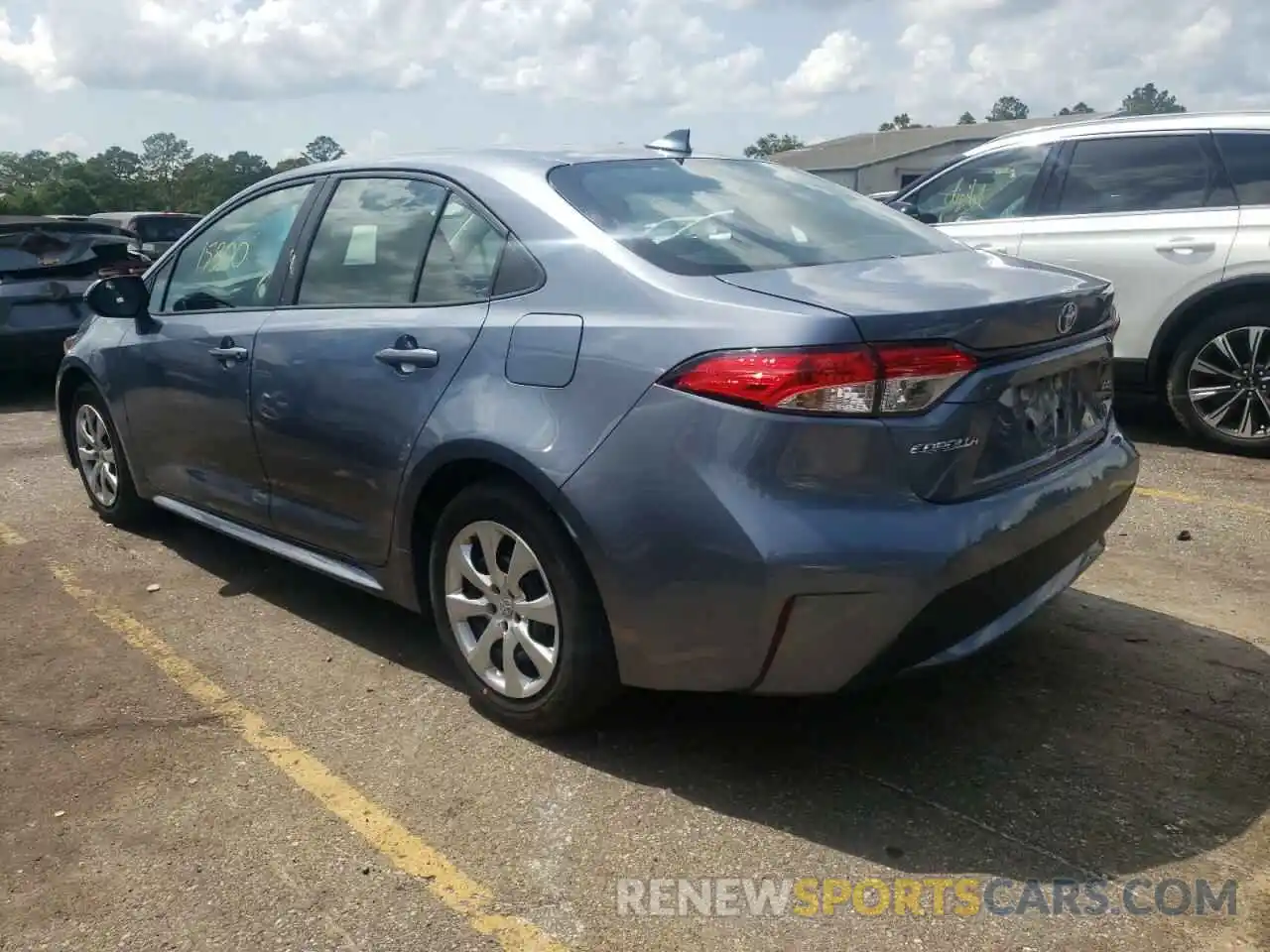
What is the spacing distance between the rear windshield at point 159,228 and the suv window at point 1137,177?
11683 millimetres

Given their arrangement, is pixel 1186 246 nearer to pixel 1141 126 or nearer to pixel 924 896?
pixel 1141 126

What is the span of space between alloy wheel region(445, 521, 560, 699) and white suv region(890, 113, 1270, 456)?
431 cm

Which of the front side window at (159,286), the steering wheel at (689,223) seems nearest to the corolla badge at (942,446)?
the steering wheel at (689,223)

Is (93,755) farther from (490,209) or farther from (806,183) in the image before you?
(806,183)

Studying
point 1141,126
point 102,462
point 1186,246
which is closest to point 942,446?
point 102,462

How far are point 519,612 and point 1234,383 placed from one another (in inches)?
184

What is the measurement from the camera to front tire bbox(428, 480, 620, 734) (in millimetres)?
3066

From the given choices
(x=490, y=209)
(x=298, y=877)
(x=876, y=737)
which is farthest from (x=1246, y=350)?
(x=298, y=877)

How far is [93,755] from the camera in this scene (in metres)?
3.38

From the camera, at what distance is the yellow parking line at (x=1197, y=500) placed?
529cm

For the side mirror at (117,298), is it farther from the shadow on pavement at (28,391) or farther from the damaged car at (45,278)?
the shadow on pavement at (28,391)

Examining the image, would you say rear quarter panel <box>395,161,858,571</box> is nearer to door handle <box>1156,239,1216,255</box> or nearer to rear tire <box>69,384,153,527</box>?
rear tire <box>69,384,153,527</box>

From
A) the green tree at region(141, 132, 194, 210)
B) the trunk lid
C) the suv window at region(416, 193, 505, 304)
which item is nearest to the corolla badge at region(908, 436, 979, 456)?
the trunk lid

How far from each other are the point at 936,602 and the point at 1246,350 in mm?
4315
